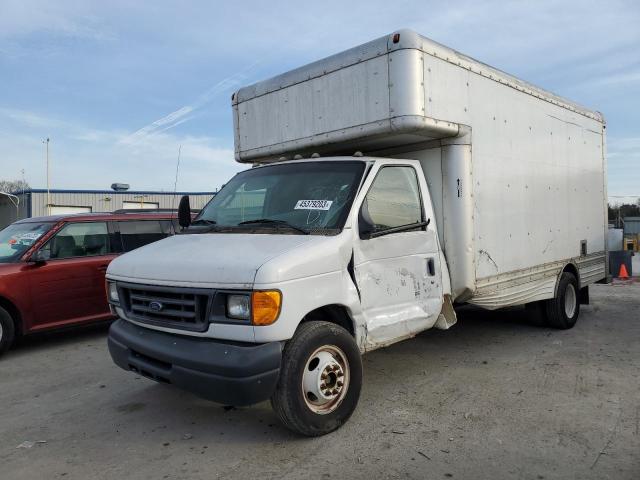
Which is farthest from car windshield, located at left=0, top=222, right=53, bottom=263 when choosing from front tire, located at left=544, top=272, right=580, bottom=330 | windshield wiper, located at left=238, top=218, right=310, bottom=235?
front tire, located at left=544, top=272, right=580, bottom=330

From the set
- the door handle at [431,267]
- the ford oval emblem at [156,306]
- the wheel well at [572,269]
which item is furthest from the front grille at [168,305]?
the wheel well at [572,269]

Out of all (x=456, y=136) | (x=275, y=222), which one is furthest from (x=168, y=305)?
(x=456, y=136)

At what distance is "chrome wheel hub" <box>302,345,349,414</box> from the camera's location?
3.54 meters

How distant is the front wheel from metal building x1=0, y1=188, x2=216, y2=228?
27.3 meters

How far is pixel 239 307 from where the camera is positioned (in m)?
3.26

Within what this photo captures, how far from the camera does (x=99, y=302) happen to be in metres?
7.09

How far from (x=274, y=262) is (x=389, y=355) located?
2960mm

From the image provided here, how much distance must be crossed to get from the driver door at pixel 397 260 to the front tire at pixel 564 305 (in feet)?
9.63

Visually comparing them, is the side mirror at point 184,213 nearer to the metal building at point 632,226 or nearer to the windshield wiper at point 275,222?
the windshield wiper at point 275,222

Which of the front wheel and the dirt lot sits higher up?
the front wheel

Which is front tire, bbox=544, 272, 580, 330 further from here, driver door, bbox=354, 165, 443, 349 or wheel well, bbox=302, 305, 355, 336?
wheel well, bbox=302, 305, 355, 336

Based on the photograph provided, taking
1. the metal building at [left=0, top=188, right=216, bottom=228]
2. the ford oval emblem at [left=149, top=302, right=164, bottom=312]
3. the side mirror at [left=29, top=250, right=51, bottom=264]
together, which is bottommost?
the ford oval emblem at [left=149, top=302, right=164, bottom=312]

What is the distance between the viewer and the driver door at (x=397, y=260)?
4043mm

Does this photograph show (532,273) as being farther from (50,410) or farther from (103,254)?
(103,254)
